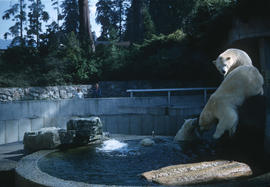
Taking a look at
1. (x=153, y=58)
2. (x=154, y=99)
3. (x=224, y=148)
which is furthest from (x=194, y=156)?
(x=153, y=58)

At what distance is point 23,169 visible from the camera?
4.28m

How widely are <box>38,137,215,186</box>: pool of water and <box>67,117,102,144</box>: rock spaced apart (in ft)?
1.01

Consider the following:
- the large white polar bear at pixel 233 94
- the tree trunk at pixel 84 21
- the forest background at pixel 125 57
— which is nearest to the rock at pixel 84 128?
the large white polar bear at pixel 233 94

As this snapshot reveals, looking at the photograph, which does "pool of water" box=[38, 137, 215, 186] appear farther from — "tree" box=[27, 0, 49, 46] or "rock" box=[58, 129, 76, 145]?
"tree" box=[27, 0, 49, 46]

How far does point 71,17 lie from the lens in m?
44.4

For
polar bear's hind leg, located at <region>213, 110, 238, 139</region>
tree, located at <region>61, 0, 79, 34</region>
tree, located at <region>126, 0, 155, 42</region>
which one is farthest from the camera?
tree, located at <region>61, 0, 79, 34</region>

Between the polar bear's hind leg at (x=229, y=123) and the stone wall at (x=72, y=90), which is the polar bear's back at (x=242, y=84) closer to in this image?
the polar bear's hind leg at (x=229, y=123)

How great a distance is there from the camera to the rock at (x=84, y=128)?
6545 millimetres

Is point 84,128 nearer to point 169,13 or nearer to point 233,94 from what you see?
point 233,94

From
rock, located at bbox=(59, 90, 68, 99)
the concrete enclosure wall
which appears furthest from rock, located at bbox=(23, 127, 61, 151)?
rock, located at bbox=(59, 90, 68, 99)

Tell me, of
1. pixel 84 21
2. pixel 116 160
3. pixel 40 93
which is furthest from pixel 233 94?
pixel 84 21

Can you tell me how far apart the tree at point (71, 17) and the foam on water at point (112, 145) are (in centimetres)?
3883

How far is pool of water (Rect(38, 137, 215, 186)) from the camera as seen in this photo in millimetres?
4000

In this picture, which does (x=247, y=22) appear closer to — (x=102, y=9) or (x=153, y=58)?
(x=153, y=58)
